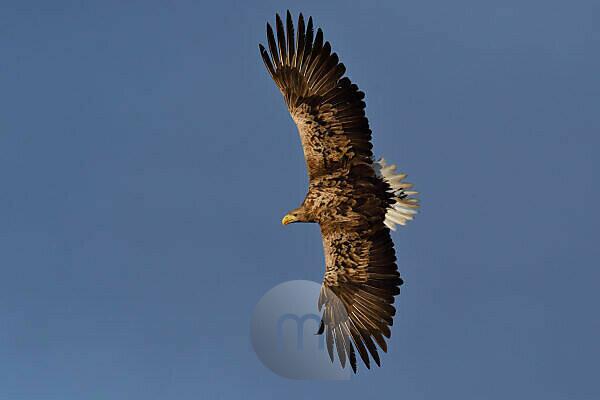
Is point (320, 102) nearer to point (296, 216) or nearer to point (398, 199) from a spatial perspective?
point (296, 216)

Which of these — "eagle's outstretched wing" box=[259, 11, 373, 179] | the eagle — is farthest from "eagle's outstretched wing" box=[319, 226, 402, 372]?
"eagle's outstretched wing" box=[259, 11, 373, 179]

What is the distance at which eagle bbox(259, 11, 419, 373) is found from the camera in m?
12.4

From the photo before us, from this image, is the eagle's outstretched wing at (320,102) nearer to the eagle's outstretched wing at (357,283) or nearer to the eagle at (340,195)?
the eagle at (340,195)

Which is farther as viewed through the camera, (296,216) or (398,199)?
(398,199)

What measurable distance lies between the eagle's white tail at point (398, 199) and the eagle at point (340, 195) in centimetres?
89

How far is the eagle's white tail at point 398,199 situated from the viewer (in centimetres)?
1420

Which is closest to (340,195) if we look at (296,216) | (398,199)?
(296,216)

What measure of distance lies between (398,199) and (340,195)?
2014 millimetres

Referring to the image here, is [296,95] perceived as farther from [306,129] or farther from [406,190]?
[406,190]

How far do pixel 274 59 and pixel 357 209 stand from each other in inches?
102

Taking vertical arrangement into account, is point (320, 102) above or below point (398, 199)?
above

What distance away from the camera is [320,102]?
1248 cm

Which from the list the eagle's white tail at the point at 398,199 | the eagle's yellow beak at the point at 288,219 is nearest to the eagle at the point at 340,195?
the eagle's yellow beak at the point at 288,219

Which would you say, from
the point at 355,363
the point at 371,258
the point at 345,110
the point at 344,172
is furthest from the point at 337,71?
the point at 355,363
